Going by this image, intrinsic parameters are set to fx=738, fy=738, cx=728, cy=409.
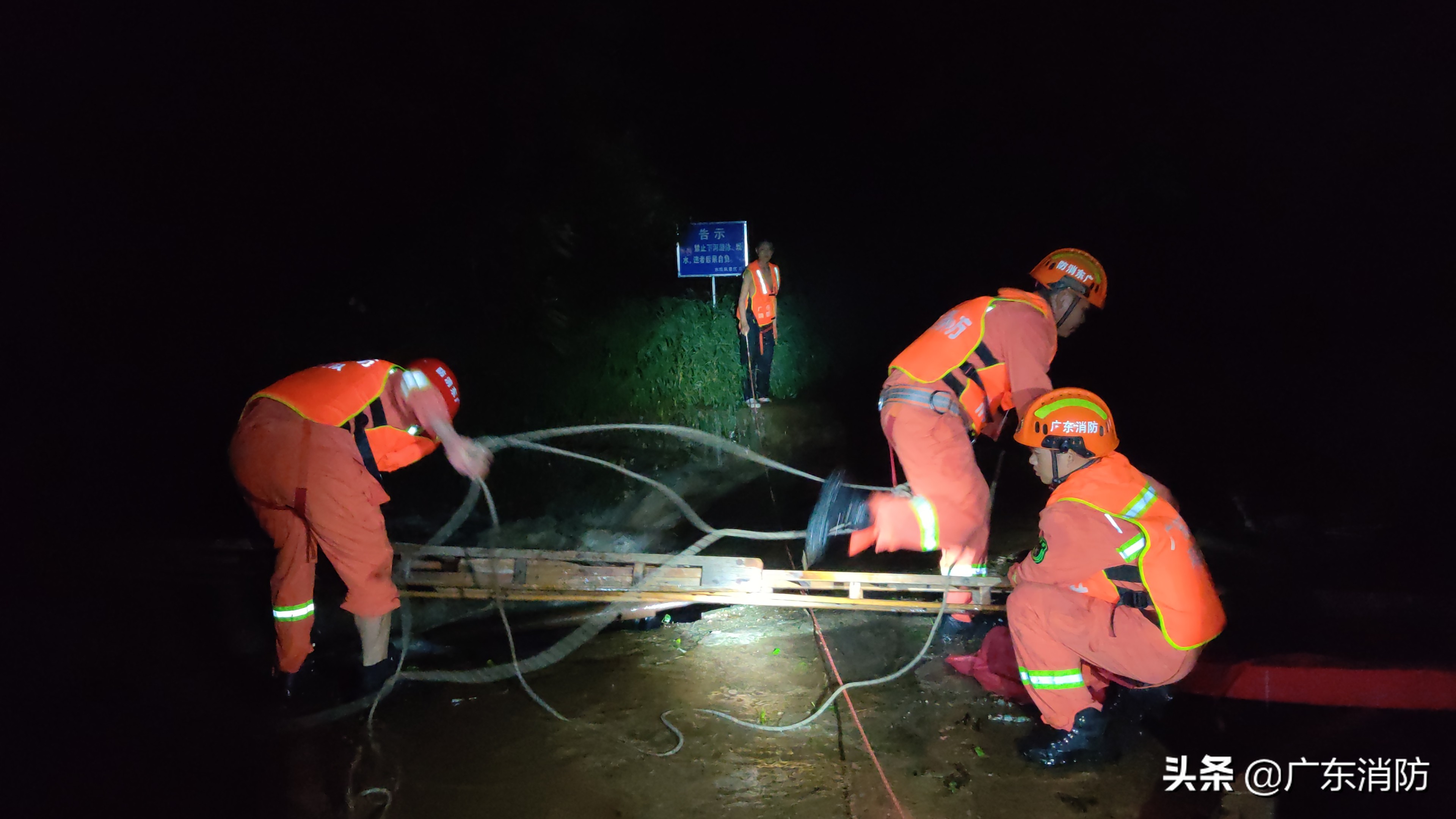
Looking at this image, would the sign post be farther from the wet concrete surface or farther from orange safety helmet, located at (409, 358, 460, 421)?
the wet concrete surface

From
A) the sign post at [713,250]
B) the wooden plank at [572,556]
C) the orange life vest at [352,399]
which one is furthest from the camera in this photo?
the sign post at [713,250]

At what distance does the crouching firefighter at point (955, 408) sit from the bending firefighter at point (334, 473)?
6.23 ft

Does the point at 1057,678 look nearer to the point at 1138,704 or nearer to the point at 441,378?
the point at 1138,704

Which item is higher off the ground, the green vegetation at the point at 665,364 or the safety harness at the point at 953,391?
the safety harness at the point at 953,391

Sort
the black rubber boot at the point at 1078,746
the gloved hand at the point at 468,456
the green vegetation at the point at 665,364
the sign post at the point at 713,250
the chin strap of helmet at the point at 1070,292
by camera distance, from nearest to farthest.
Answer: the black rubber boot at the point at 1078,746 → the gloved hand at the point at 468,456 → the chin strap of helmet at the point at 1070,292 → the green vegetation at the point at 665,364 → the sign post at the point at 713,250

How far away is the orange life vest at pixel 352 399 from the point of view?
10.1 ft

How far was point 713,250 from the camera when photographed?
1209cm

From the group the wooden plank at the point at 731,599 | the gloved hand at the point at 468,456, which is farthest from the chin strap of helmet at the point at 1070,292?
the gloved hand at the point at 468,456

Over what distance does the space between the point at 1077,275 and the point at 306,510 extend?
12.0ft

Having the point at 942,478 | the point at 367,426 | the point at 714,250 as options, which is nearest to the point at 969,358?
the point at 942,478

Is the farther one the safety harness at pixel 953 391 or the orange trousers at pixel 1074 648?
the safety harness at pixel 953 391

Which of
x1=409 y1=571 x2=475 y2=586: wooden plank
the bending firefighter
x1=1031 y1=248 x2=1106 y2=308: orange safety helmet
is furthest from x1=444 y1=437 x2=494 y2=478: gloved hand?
x1=1031 y1=248 x2=1106 y2=308: orange safety helmet

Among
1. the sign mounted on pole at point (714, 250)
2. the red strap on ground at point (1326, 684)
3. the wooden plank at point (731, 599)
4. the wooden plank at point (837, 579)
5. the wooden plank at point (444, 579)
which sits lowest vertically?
the red strap on ground at point (1326, 684)

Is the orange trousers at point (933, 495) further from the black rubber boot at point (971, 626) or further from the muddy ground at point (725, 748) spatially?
the muddy ground at point (725, 748)
